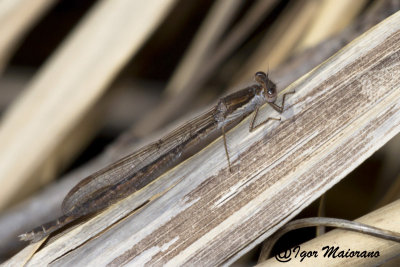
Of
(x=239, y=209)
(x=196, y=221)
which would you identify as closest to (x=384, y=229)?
(x=239, y=209)

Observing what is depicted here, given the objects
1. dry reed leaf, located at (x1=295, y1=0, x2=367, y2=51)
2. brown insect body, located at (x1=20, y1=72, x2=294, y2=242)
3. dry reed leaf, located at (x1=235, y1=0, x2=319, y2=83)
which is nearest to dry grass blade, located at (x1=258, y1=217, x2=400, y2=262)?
brown insect body, located at (x1=20, y1=72, x2=294, y2=242)

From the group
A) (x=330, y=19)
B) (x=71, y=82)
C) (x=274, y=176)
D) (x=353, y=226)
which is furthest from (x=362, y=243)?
(x=330, y=19)

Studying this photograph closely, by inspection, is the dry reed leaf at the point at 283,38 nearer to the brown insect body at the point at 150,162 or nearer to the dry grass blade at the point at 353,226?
the brown insect body at the point at 150,162

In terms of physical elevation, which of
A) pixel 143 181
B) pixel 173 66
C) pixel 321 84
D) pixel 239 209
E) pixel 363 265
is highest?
pixel 173 66

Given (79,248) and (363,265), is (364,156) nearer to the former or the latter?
(363,265)

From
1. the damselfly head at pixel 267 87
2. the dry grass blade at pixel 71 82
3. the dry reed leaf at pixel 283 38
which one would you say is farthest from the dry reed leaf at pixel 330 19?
the dry grass blade at pixel 71 82

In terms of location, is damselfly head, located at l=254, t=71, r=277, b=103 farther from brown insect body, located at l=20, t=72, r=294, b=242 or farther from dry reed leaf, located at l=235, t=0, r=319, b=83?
dry reed leaf, located at l=235, t=0, r=319, b=83

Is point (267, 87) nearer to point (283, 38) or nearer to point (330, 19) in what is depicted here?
point (330, 19)
